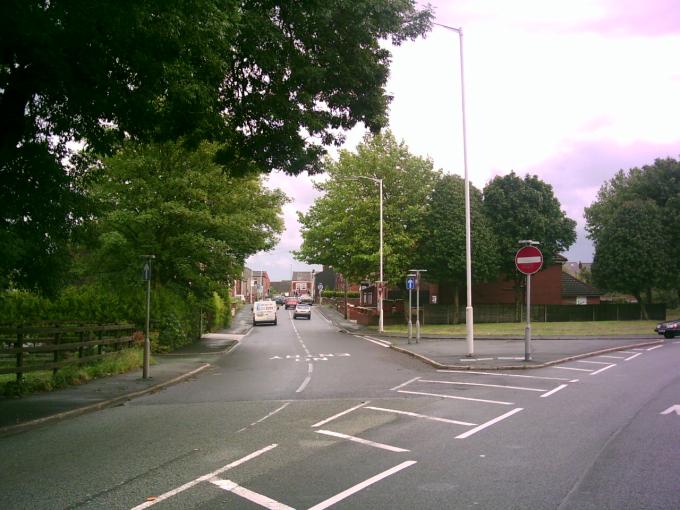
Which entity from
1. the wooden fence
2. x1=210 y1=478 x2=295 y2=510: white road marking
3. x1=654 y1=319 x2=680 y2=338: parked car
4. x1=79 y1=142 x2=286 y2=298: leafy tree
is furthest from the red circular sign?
x1=654 y1=319 x2=680 y2=338: parked car

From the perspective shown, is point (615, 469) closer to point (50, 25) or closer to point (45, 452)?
point (45, 452)

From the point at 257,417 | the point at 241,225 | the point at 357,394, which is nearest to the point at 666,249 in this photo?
the point at 241,225

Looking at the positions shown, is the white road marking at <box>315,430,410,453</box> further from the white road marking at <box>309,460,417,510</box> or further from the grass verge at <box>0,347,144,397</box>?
the grass verge at <box>0,347,144,397</box>

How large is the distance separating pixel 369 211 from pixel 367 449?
120 ft

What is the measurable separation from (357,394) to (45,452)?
20.8 ft

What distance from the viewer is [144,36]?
850cm

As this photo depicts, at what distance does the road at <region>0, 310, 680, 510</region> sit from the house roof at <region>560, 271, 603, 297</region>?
2018 inches

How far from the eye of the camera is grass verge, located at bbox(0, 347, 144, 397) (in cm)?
1250

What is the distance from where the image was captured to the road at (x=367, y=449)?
18.1 ft

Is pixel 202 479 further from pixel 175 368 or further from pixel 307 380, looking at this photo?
pixel 175 368

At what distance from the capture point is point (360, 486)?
5.76 m

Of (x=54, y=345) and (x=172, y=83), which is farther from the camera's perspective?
(x=54, y=345)

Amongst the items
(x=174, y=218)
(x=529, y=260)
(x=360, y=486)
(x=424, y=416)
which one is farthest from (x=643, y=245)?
(x=360, y=486)

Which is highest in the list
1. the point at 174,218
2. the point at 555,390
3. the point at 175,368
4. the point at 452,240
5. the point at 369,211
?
the point at 369,211
